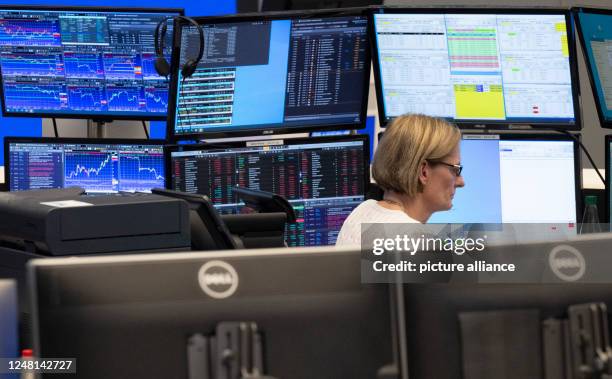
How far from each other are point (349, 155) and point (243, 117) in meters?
0.37

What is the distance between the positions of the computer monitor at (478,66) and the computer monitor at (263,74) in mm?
129

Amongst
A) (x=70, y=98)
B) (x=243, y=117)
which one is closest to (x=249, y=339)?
(x=243, y=117)

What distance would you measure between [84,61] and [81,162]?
349 millimetres

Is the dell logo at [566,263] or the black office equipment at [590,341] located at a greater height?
the dell logo at [566,263]

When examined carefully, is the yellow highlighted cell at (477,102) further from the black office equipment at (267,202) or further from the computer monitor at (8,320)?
the computer monitor at (8,320)

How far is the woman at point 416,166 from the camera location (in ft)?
9.56

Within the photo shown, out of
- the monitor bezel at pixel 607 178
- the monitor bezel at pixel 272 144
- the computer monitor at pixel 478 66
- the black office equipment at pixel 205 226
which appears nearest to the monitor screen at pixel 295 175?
the monitor bezel at pixel 272 144

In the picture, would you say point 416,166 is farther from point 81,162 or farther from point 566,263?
point 566,263

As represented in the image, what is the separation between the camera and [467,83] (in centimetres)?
Answer: 343

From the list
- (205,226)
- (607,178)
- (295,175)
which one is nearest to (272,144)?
(295,175)

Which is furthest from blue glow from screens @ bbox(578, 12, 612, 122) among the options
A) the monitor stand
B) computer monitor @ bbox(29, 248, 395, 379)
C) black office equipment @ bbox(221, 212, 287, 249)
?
computer monitor @ bbox(29, 248, 395, 379)

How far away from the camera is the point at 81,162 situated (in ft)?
11.6

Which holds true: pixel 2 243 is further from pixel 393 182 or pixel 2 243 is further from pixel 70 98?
pixel 70 98

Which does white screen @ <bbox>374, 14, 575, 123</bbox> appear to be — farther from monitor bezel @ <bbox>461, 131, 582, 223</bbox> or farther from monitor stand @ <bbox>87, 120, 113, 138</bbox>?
monitor stand @ <bbox>87, 120, 113, 138</bbox>
